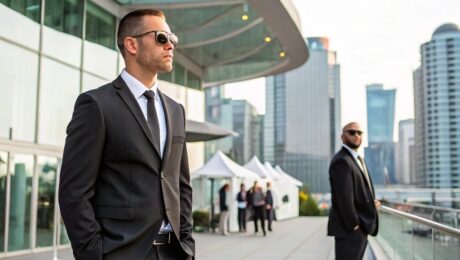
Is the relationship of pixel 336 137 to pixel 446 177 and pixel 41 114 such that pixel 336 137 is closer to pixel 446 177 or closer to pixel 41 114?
pixel 446 177

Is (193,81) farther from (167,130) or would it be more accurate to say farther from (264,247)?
(167,130)

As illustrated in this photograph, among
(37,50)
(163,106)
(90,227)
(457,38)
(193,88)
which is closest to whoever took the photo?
(90,227)

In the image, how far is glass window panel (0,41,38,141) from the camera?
11.5 m

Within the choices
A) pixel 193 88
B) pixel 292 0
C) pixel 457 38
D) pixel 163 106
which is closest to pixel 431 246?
pixel 163 106

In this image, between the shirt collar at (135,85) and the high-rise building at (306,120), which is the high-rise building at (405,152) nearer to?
the high-rise building at (306,120)

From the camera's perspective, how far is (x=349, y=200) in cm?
521

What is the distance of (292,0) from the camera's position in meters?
15.7

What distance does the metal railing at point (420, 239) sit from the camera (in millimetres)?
4352

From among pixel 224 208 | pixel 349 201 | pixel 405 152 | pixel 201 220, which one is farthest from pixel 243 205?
pixel 405 152

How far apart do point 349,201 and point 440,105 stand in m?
97.9

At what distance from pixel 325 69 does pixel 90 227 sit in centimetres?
16026

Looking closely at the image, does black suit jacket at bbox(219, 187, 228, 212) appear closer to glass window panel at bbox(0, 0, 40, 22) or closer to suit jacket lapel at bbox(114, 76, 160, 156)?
glass window panel at bbox(0, 0, 40, 22)

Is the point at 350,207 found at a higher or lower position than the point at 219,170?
lower

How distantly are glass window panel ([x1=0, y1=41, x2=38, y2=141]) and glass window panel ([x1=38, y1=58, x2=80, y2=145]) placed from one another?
0.31 m
